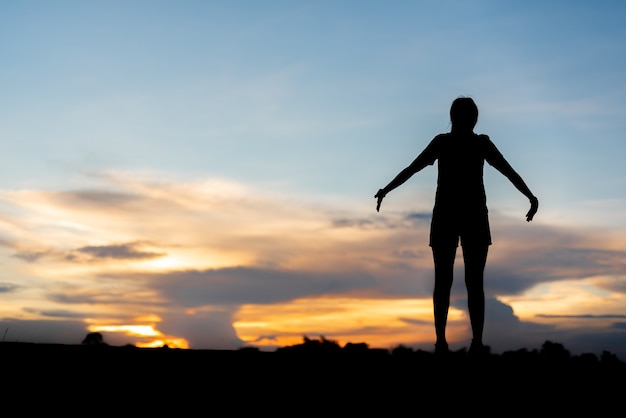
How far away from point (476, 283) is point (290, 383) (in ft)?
11.5

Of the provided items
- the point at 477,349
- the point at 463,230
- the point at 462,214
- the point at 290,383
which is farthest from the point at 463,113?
the point at 290,383

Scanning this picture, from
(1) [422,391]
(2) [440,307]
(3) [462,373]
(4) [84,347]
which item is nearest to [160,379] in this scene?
(4) [84,347]

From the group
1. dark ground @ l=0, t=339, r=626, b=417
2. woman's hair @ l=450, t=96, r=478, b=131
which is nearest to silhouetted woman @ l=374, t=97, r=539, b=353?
woman's hair @ l=450, t=96, r=478, b=131

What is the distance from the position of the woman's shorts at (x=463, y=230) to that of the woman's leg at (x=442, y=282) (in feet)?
0.34

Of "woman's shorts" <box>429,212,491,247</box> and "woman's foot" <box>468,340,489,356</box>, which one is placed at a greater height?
"woman's shorts" <box>429,212,491,247</box>

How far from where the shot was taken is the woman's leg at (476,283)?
376 inches

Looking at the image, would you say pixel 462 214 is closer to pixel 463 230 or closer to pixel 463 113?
pixel 463 230

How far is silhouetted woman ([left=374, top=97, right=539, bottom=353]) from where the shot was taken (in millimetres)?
9539

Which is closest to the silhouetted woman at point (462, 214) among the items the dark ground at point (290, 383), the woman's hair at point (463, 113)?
the woman's hair at point (463, 113)

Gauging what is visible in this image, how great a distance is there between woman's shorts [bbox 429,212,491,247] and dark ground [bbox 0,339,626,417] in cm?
154

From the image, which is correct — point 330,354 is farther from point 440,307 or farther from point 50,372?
point 50,372

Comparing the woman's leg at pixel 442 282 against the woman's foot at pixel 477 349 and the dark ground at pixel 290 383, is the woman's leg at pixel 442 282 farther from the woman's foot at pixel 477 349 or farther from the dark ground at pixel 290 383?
the dark ground at pixel 290 383

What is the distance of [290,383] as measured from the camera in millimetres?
7023

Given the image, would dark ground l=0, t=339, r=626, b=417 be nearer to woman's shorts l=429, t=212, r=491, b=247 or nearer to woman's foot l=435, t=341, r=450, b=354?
woman's foot l=435, t=341, r=450, b=354
